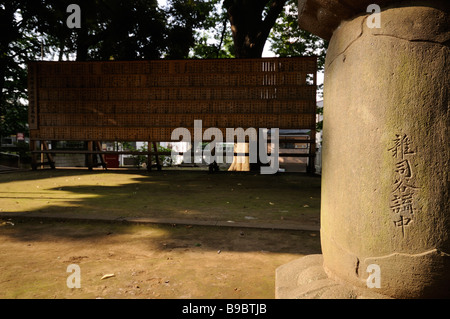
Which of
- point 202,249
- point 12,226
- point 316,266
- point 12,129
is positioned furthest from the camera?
point 12,129

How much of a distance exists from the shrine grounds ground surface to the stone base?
6.7 inches

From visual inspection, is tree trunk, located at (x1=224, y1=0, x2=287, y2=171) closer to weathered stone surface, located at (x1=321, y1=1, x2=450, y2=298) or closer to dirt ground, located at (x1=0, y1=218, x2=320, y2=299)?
dirt ground, located at (x1=0, y1=218, x2=320, y2=299)

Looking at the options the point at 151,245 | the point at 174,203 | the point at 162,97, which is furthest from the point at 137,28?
the point at 151,245

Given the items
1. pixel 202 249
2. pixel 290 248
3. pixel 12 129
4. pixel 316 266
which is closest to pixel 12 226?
pixel 202 249

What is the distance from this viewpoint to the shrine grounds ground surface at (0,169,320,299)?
2436 millimetres

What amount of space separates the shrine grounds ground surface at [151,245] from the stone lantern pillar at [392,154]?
832mm

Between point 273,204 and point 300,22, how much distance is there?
13.9ft

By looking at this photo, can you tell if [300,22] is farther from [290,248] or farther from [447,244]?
[290,248]

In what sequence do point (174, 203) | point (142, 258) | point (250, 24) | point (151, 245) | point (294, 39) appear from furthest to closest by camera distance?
point (294, 39)
point (250, 24)
point (174, 203)
point (151, 245)
point (142, 258)

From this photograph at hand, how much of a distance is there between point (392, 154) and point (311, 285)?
1.00 m

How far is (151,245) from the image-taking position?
136 inches

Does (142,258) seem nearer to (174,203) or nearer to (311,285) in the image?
(311,285)

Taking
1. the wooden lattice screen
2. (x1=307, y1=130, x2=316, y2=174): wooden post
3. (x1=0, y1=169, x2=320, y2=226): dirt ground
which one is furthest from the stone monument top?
(x1=307, y1=130, x2=316, y2=174): wooden post

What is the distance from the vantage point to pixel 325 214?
2.21 m
